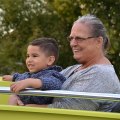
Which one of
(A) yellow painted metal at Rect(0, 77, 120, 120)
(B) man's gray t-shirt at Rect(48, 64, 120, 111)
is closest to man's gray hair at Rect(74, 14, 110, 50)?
(B) man's gray t-shirt at Rect(48, 64, 120, 111)

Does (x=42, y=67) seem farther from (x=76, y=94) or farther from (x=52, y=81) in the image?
(x=76, y=94)

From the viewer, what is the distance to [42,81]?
9.75ft

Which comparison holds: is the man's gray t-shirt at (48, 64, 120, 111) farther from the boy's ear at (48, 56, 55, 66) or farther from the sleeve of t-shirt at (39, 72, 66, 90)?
the boy's ear at (48, 56, 55, 66)

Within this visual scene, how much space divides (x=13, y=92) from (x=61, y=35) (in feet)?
41.7

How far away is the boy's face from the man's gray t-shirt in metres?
0.35

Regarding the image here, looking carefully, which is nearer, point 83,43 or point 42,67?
point 83,43

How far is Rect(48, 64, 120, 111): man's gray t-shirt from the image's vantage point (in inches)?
114

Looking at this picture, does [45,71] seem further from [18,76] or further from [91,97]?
[91,97]

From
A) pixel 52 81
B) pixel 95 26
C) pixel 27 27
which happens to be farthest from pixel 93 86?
pixel 27 27

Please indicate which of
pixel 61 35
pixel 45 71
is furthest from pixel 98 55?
pixel 61 35

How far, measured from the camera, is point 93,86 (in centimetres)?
290

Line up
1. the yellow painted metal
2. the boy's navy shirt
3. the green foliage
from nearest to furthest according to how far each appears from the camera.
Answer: the yellow painted metal, the boy's navy shirt, the green foliage

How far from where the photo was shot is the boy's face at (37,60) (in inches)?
129

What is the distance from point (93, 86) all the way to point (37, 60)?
549mm
